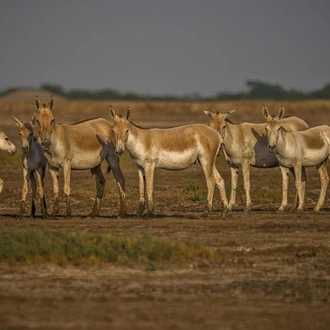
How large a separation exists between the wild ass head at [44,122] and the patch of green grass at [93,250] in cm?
490

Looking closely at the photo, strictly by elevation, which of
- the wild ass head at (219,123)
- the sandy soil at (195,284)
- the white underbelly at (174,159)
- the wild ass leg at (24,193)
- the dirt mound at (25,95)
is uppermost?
the dirt mound at (25,95)

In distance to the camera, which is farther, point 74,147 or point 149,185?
point 74,147

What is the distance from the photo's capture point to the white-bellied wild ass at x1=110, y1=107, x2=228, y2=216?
22.4m

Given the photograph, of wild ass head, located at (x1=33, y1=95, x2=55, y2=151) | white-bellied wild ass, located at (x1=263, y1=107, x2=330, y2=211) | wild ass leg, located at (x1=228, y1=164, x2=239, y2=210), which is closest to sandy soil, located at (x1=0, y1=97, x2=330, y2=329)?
wild ass head, located at (x1=33, y1=95, x2=55, y2=151)

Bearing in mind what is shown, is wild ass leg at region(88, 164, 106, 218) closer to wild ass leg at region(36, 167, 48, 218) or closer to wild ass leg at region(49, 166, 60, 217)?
wild ass leg at region(49, 166, 60, 217)

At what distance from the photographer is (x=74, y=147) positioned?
2281 cm

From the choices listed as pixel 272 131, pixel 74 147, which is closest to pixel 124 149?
pixel 74 147

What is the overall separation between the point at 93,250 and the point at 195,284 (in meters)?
2.15

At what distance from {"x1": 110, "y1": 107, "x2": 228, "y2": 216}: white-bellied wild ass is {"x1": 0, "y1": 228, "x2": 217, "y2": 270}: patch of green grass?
516 cm

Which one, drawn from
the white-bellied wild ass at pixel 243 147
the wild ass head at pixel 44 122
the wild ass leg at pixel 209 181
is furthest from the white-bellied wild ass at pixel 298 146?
the wild ass head at pixel 44 122

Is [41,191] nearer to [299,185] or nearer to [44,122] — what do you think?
[44,122]

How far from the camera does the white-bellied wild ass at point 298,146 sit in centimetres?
2458

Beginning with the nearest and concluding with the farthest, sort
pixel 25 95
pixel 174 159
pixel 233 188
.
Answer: pixel 174 159 < pixel 233 188 < pixel 25 95

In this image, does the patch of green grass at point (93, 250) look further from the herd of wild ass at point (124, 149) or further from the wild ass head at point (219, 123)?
the wild ass head at point (219, 123)
